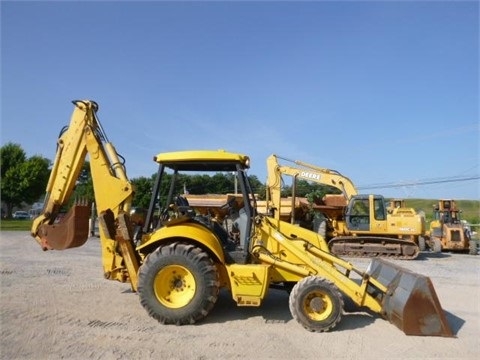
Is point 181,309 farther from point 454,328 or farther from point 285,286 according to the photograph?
point 454,328

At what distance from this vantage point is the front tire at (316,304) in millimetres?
5590

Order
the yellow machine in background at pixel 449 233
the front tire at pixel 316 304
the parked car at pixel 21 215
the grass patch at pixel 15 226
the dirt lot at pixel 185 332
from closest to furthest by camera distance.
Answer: the dirt lot at pixel 185 332
the front tire at pixel 316 304
the yellow machine in background at pixel 449 233
the grass patch at pixel 15 226
the parked car at pixel 21 215

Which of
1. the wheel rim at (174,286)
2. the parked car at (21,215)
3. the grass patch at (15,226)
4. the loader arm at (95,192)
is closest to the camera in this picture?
the wheel rim at (174,286)

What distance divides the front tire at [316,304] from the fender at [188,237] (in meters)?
1.18

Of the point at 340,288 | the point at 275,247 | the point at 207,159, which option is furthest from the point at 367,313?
the point at 207,159

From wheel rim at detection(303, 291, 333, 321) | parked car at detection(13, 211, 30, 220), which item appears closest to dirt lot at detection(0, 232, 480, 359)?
wheel rim at detection(303, 291, 333, 321)

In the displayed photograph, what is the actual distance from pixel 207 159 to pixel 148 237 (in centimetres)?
148

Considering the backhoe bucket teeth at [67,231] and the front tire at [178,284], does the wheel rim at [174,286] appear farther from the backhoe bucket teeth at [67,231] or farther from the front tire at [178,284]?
the backhoe bucket teeth at [67,231]

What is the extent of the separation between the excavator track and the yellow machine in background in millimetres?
3411

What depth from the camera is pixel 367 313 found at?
6422 mm

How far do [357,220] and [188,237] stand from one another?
36.9ft

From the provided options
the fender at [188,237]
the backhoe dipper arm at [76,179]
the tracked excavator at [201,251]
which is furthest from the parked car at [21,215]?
the fender at [188,237]

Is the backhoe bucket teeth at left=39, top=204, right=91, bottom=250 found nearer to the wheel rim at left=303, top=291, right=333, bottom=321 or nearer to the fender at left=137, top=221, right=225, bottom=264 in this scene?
the fender at left=137, top=221, right=225, bottom=264

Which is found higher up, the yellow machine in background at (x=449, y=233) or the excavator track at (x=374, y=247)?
the yellow machine in background at (x=449, y=233)
